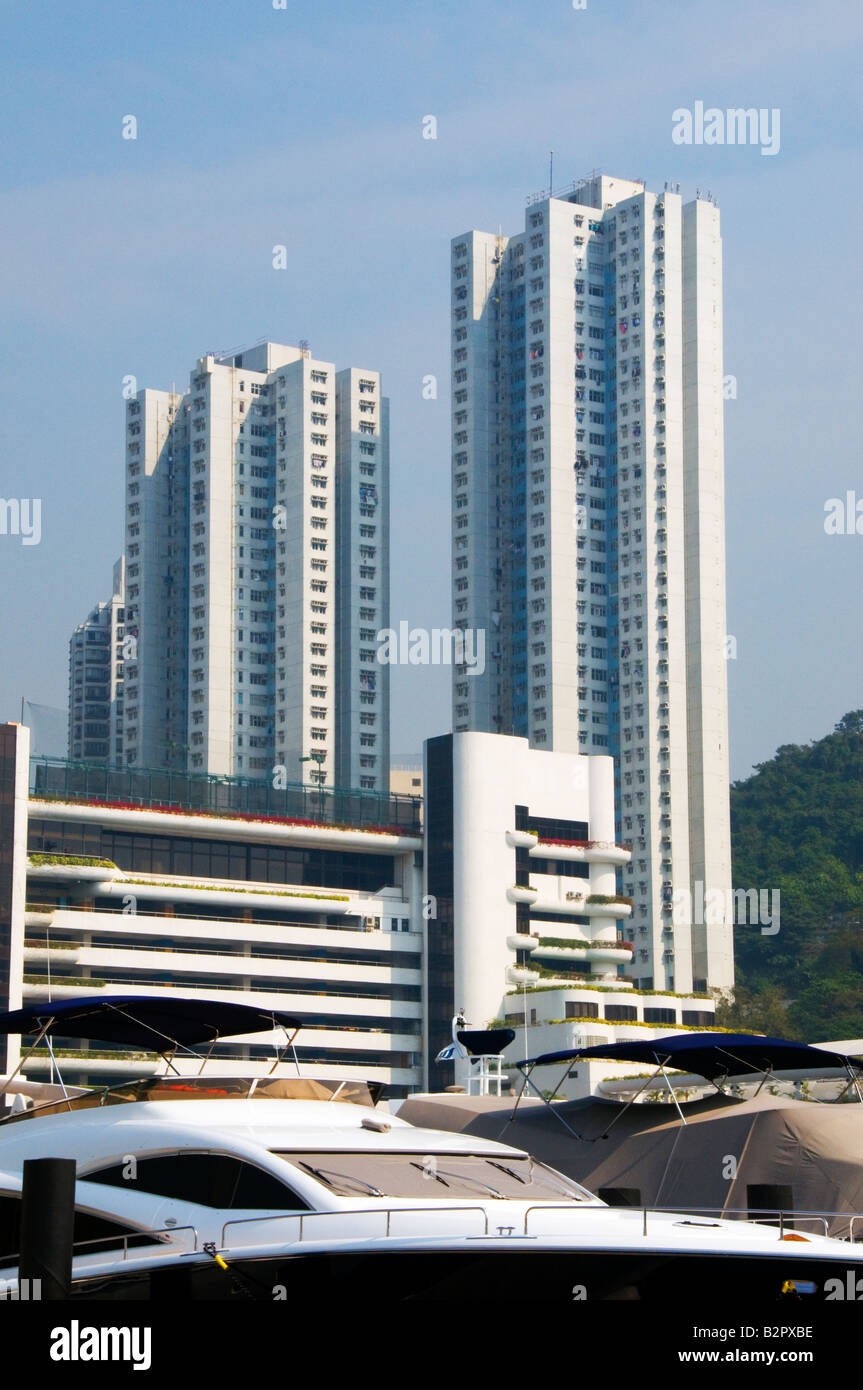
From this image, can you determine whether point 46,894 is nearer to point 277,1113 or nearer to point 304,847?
point 304,847

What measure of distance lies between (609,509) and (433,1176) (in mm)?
126177

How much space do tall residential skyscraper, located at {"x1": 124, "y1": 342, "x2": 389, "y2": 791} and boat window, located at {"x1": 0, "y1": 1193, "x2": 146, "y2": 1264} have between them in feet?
414

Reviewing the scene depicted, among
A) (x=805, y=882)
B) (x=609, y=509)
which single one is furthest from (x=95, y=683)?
(x=805, y=882)

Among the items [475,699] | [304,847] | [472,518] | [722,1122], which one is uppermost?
[472,518]

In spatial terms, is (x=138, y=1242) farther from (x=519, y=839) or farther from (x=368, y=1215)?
(x=519, y=839)

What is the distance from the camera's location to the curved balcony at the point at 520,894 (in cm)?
10419

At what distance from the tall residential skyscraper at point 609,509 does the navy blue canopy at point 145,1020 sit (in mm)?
109448

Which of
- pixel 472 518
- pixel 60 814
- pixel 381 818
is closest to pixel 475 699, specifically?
pixel 472 518

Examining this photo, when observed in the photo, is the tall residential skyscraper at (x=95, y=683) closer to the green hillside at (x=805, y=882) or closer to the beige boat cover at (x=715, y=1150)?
the green hillside at (x=805, y=882)

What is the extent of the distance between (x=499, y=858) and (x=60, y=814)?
24.9m

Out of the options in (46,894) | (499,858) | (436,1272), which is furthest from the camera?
(499,858)

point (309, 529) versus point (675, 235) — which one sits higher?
point (675, 235)

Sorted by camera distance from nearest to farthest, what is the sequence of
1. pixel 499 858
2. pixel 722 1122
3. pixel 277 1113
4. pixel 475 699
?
pixel 277 1113 < pixel 722 1122 < pixel 499 858 < pixel 475 699

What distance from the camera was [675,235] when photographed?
142125 mm
